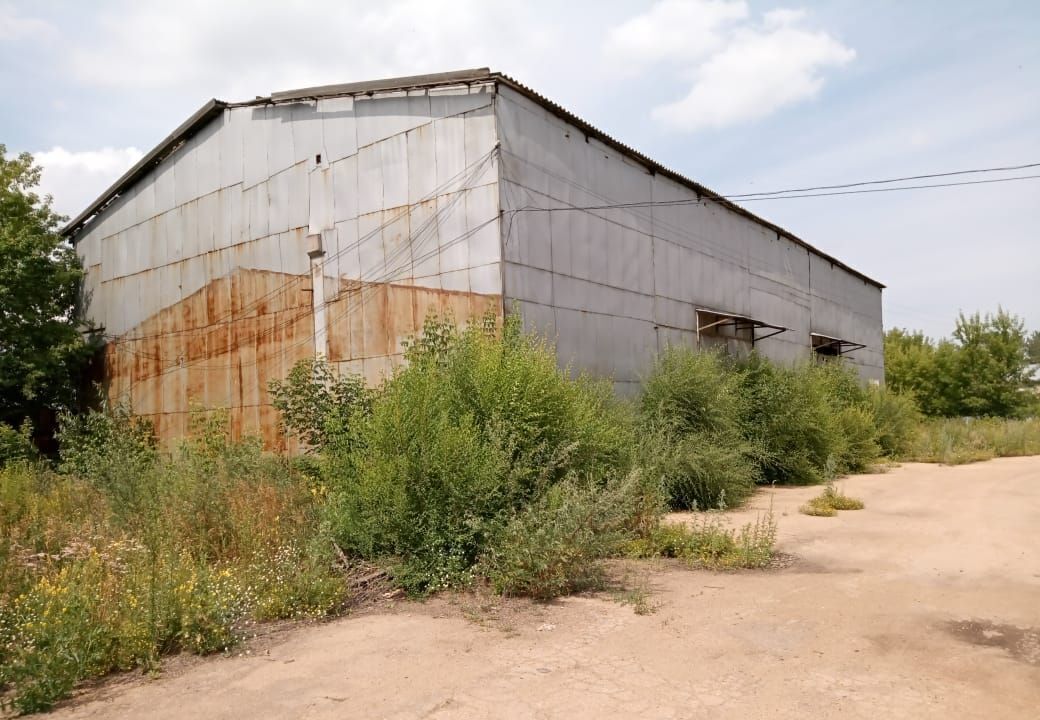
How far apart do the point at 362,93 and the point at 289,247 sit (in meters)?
3.47

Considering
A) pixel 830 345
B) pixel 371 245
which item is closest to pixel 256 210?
pixel 371 245

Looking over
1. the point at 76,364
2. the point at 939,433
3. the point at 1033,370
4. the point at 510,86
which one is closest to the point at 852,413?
the point at 939,433

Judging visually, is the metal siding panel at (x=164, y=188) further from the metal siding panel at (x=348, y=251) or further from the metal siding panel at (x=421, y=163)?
the metal siding panel at (x=421, y=163)

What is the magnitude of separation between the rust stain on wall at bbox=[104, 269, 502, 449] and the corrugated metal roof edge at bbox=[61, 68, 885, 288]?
141 inches

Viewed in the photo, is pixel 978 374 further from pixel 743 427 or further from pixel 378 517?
pixel 378 517

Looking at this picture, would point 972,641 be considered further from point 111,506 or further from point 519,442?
point 111,506

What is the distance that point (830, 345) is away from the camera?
86.0 feet

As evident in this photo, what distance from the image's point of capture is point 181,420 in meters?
17.2

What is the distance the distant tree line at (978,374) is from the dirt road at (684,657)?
31558mm

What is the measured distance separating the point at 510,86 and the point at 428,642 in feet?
31.2

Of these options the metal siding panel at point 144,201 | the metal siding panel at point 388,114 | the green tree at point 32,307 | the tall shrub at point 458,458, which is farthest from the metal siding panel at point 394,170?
the green tree at point 32,307

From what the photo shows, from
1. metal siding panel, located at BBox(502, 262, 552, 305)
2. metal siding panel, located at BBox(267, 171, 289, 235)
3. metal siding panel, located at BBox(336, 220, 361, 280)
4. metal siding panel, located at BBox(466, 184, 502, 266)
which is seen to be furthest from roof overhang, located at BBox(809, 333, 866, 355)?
metal siding panel, located at BBox(267, 171, 289, 235)

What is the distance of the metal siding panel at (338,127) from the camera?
1405cm

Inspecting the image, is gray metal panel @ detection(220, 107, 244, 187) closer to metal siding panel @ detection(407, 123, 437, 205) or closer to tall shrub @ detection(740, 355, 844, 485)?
metal siding panel @ detection(407, 123, 437, 205)
